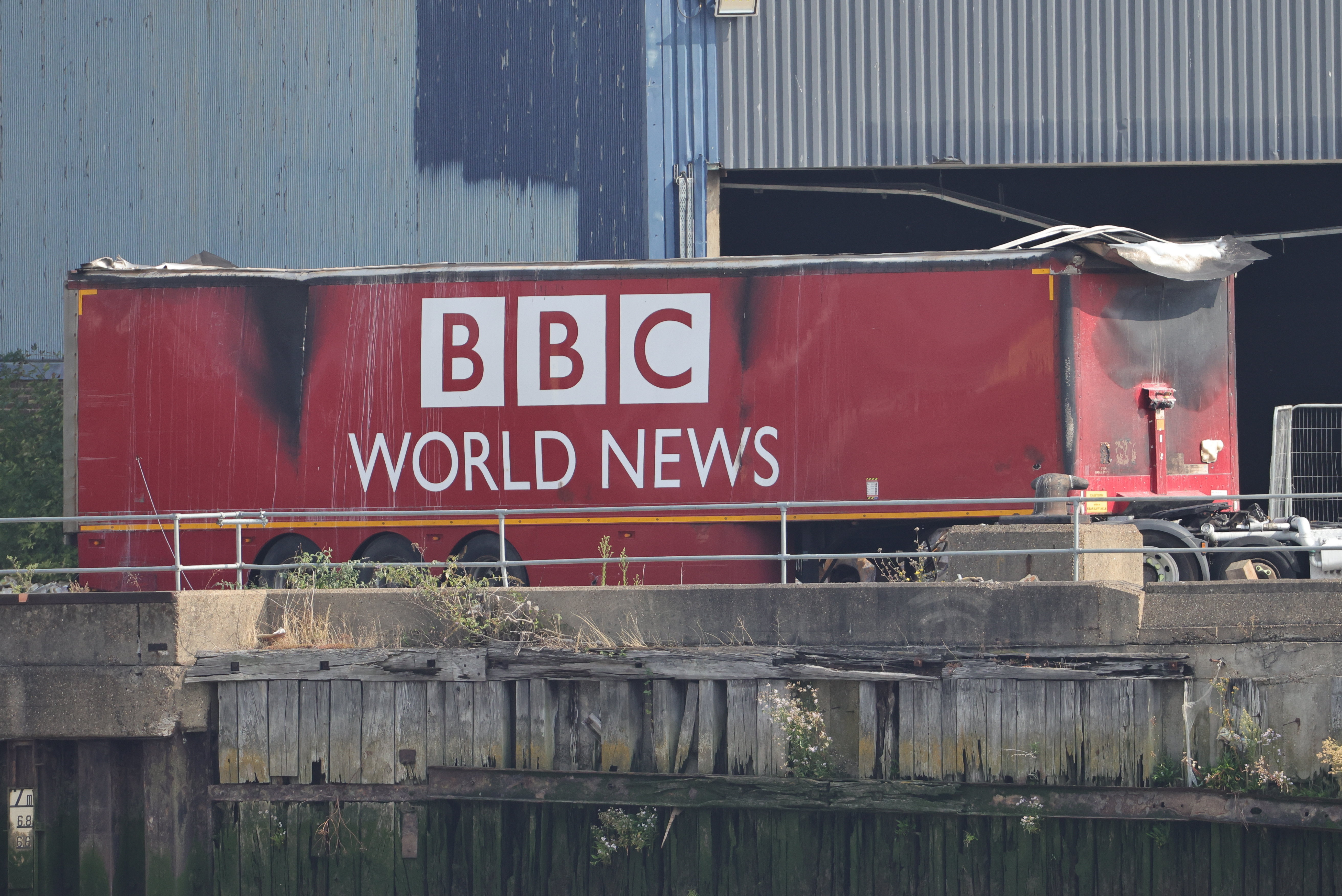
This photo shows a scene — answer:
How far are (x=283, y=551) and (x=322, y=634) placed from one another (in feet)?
11.8

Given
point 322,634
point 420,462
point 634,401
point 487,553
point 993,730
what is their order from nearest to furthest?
1. point 993,730
2. point 322,634
3. point 634,401
4. point 420,462
5. point 487,553

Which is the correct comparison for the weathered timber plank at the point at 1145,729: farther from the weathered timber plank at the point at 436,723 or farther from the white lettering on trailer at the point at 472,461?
the white lettering on trailer at the point at 472,461

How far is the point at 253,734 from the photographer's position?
29.2 ft

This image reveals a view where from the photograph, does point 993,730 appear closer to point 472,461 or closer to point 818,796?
point 818,796

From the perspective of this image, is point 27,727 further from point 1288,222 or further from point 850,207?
point 1288,222

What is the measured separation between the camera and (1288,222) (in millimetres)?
22453

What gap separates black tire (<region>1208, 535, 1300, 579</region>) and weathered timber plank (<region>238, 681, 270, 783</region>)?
8.83 metres

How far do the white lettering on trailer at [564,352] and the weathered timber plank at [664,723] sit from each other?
4097mm

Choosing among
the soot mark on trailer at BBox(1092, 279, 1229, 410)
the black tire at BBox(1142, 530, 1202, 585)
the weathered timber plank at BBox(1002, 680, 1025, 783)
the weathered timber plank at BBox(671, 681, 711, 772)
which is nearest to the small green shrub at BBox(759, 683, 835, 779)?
the weathered timber plank at BBox(671, 681, 711, 772)

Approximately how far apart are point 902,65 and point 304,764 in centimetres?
1308

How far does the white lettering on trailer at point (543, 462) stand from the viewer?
12.1 metres

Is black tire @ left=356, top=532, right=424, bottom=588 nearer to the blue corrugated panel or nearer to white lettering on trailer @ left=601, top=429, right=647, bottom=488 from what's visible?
white lettering on trailer @ left=601, top=429, right=647, bottom=488

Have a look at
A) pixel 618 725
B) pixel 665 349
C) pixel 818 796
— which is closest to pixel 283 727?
pixel 618 725

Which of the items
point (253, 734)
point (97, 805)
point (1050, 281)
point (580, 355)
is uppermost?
point (1050, 281)
